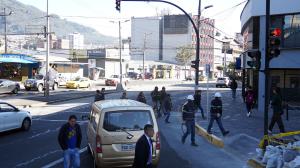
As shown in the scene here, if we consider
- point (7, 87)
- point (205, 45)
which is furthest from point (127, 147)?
point (205, 45)

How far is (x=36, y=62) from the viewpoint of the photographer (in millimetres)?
60750

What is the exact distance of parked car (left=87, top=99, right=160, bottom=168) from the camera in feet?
34.3

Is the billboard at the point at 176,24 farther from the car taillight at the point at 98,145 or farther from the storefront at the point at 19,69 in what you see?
the car taillight at the point at 98,145

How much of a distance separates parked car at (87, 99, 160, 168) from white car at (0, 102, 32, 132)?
7.66 m

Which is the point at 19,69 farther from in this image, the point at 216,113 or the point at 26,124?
the point at 216,113

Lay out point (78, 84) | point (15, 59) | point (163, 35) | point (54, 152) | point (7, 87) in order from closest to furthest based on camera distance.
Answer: point (54, 152) → point (7, 87) → point (15, 59) → point (78, 84) → point (163, 35)

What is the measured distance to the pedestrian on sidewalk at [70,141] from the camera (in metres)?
10.0

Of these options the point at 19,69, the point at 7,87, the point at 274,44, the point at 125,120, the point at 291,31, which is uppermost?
the point at 291,31

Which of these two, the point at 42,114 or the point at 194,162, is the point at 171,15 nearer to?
the point at 42,114

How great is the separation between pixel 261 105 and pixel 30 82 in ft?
93.8

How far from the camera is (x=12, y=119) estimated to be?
17.9m

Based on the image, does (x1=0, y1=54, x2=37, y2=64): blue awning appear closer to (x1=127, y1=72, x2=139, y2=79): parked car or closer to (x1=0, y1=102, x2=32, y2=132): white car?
(x1=0, y1=102, x2=32, y2=132): white car

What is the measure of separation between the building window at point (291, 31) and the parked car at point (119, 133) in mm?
18937

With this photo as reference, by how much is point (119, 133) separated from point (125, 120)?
1.25ft
